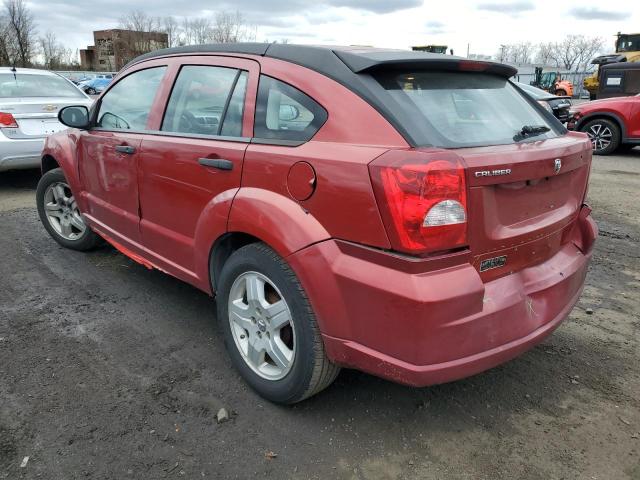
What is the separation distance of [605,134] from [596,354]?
31.0 ft

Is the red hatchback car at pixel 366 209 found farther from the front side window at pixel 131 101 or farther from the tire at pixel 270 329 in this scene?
the front side window at pixel 131 101

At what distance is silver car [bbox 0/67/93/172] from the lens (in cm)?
656

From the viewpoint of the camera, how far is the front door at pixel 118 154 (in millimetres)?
3451

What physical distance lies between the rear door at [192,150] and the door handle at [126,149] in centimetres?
14

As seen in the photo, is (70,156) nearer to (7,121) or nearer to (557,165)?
(7,121)

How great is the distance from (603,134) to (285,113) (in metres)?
10.6

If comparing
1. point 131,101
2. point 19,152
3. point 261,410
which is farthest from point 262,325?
point 19,152

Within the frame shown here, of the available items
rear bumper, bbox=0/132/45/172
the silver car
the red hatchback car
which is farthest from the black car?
rear bumper, bbox=0/132/45/172

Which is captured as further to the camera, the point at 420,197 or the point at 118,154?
the point at 118,154

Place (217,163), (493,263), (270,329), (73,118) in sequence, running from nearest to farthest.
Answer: (493,263) → (270,329) → (217,163) → (73,118)

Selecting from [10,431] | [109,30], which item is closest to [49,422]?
[10,431]

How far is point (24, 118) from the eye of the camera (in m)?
6.64

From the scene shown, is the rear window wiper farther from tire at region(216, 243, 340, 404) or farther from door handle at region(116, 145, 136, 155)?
door handle at region(116, 145, 136, 155)

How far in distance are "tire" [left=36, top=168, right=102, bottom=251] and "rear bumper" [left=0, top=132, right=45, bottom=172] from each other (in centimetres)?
197
